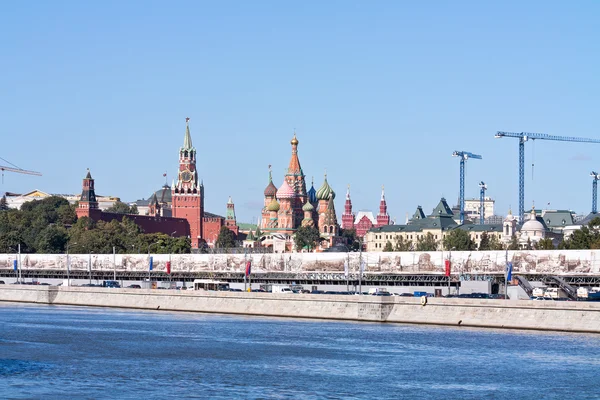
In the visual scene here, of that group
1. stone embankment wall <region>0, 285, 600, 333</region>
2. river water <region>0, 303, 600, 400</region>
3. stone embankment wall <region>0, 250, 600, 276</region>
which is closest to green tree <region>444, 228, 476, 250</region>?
stone embankment wall <region>0, 250, 600, 276</region>

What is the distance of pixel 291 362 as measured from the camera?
2350 inches

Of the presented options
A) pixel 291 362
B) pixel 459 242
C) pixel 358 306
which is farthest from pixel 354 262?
pixel 291 362

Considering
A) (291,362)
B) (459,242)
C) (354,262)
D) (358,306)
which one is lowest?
(291,362)

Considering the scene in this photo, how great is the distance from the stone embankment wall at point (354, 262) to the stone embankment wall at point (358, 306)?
27765mm

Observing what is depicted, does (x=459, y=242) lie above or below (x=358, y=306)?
above

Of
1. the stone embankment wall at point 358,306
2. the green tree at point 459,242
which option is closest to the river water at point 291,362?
the stone embankment wall at point 358,306

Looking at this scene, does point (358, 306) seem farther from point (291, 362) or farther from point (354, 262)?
point (354, 262)

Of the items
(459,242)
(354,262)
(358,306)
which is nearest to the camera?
(358,306)

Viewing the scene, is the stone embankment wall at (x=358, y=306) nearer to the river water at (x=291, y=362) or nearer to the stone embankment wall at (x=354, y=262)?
the river water at (x=291, y=362)

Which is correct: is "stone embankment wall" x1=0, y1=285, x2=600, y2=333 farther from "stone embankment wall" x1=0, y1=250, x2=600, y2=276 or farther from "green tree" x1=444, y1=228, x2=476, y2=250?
"green tree" x1=444, y1=228, x2=476, y2=250

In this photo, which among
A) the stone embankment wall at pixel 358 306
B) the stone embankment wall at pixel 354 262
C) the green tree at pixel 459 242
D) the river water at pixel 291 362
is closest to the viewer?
the river water at pixel 291 362

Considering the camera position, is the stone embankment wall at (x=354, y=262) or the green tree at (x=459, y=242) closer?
the stone embankment wall at (x=354, y=262)

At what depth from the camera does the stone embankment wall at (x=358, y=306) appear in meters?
71.9

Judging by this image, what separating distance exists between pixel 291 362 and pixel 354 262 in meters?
71.2
